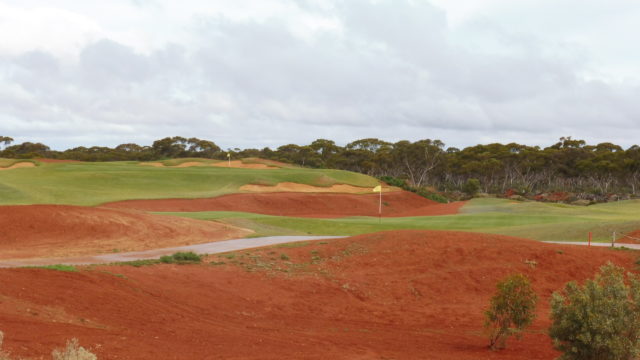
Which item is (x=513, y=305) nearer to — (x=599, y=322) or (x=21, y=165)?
(x=599, y=322)

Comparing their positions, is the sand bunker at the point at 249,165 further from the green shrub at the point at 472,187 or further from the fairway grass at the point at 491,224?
the fairway grass at the point at 491,224

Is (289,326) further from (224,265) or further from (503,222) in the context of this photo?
(503,222)

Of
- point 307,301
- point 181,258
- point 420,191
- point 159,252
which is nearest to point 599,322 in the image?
point 307,301

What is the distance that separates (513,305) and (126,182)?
5213cm

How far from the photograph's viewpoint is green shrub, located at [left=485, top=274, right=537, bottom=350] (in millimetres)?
12164

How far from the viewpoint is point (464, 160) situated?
3883 inches

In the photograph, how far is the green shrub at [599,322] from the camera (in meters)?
9.34

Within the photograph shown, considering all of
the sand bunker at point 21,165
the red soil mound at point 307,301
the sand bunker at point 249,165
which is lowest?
the red soil mound at point 307,301

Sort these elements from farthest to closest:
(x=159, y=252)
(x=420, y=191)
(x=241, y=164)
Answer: (x=241, y=164) → (x=420, y=191) → (x=159, y=252)

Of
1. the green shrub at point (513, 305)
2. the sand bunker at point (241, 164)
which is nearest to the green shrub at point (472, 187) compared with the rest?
the sand bunker at point (241, 164)

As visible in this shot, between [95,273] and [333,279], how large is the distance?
7.73m

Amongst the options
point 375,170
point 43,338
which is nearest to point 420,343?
point 43,338

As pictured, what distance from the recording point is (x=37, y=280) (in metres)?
12.9

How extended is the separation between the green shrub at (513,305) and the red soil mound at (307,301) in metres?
0.63
